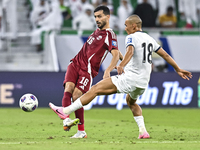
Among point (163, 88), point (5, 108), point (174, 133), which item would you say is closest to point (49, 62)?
point (5, 108)

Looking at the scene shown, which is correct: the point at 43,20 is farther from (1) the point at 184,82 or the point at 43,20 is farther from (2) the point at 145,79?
(2) the point at 145,79

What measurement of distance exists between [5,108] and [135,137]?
737cm

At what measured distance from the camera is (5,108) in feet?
47.2

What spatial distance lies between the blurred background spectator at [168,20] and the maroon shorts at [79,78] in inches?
435

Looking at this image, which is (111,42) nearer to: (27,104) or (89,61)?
(89,61)

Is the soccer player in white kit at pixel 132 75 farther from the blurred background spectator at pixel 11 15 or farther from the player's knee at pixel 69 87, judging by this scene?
the blurred background spectator at pixel 11 15

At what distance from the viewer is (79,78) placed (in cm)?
774

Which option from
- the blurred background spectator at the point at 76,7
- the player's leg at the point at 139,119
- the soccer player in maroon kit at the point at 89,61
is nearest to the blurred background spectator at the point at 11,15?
the blurred background spectator at the point at 76,7

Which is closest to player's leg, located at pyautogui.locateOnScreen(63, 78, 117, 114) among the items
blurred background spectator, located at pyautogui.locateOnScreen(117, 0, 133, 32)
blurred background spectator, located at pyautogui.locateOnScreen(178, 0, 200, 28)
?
blurred background spectator, located at pyautogui.locateOnScreen(117, 0, 133, 32)

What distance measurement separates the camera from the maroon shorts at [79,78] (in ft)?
25.3

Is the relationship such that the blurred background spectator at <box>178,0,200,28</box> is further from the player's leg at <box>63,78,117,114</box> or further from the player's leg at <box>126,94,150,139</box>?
the player's leg at <box>63,78,117,114</box>

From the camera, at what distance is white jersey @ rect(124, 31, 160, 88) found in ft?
23.9

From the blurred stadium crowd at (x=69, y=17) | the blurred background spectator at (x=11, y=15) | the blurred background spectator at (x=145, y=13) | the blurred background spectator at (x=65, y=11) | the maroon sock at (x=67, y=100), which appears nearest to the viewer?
the maroon sock at (x=67, y=100)

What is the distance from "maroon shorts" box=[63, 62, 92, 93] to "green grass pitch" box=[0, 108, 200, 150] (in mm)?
868
